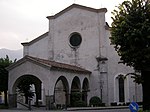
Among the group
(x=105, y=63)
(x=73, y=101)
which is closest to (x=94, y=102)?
(x=73, y=101)

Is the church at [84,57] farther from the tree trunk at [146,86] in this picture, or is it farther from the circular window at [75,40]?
the tree trunk at [146,86]

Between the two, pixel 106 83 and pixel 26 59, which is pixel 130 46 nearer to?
pixel 26 59

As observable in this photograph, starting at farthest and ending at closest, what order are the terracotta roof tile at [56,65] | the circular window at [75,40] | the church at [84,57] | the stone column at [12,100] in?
the circular window at [75,40] < the church at [84,57] < the stone column at [12,100] < the terracotta roof tile at [56,65]

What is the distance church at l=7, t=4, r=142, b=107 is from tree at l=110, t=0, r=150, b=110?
1353 centimetres

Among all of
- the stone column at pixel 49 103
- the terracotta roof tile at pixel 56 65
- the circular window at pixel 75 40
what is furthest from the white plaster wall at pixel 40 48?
the stone column at pixel 49 103

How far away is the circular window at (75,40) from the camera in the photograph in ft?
129

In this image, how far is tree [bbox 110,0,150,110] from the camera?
18578mm

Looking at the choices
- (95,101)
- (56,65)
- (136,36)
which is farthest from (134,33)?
(95,101)

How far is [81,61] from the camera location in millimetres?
38656

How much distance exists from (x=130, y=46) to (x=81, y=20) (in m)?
21.2

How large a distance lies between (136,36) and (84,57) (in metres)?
20.2

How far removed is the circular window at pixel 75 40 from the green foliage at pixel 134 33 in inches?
766

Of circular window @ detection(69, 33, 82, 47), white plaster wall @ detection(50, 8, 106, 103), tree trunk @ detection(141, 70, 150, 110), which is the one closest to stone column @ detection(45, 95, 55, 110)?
white plaster wall @ detection(50, 8, 106, 103)

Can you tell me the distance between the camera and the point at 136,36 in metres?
18.5
